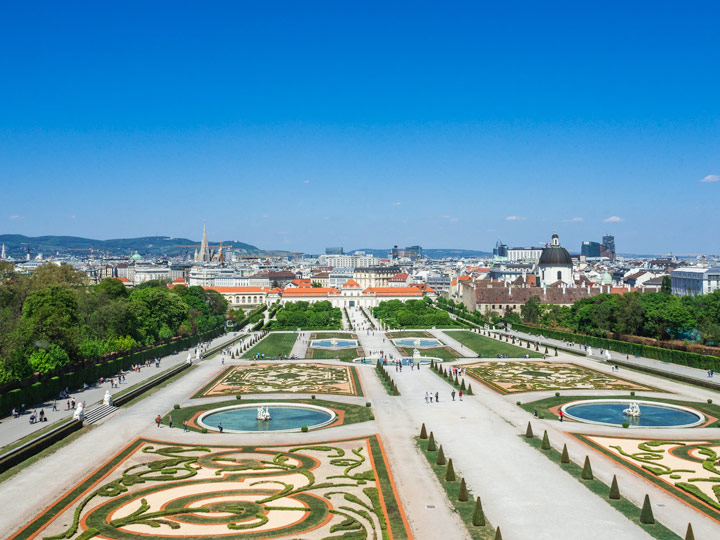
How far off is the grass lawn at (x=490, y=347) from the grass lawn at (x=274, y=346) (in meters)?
26.0

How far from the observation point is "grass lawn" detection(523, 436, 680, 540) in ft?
80.3

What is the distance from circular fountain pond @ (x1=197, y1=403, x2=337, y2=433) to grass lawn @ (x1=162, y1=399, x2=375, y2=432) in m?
0.89

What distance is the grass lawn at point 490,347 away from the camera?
266ft

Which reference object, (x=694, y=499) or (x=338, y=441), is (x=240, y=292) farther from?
(x=694, y=499)

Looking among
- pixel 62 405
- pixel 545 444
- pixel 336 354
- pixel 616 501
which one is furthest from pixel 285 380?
pixel 616 501

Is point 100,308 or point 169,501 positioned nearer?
point 169,501

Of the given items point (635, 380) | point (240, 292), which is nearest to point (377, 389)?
point (635, 380)

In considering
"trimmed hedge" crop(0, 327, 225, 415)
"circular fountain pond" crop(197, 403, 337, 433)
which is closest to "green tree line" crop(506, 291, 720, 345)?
"circular fountain pond" crop(197, 403, 337, 433)

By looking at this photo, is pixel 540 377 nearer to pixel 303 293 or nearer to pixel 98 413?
pixel 98 413

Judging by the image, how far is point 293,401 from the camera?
168 ft

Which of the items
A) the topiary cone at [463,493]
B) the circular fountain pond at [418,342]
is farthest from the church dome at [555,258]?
the topiary cone at [463,493]

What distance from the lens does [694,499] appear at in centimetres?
2795

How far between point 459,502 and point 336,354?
56693 mm

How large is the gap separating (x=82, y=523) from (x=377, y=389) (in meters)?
33.7
